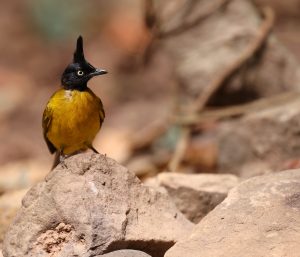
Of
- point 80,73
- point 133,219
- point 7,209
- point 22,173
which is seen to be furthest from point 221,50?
point 133,219

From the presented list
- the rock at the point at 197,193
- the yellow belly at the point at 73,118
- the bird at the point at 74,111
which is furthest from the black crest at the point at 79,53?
the rock at the point at 197,193

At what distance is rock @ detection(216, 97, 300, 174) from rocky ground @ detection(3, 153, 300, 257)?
1.94 meters

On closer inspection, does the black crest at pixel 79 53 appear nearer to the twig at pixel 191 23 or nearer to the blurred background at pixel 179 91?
the blurred background at pixel 179 91

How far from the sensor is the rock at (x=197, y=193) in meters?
5.21

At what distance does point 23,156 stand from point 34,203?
5.88m

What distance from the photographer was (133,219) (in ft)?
14.6

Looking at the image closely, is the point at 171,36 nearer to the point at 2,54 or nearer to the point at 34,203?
the point at 34,203

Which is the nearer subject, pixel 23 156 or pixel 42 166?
pixel 42 166

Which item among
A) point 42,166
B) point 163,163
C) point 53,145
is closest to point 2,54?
point 42,166

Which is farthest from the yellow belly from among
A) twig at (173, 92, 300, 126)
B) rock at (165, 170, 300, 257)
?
twig at (173, 92, 300, 126)

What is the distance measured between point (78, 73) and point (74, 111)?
25cm

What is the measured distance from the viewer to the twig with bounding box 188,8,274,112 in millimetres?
8266

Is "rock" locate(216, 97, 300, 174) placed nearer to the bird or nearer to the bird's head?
the bird

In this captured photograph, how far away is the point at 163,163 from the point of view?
28.1 ft
